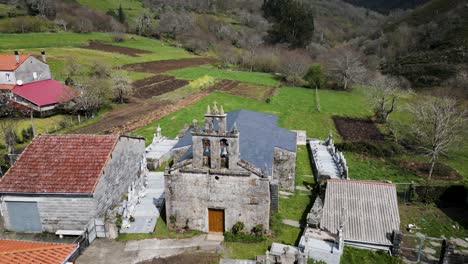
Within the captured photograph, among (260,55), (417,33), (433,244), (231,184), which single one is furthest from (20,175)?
(417,33)

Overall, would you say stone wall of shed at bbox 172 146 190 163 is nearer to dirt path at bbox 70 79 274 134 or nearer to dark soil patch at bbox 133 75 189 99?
dirt path at bbox 70 79 274 134

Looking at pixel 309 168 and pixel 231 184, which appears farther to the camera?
pixel 309 168

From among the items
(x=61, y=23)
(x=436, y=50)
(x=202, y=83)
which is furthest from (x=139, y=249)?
(x=61, y=23)

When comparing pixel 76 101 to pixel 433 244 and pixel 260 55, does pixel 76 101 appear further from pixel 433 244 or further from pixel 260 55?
pixel 260 55

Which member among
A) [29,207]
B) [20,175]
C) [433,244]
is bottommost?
[433,244]

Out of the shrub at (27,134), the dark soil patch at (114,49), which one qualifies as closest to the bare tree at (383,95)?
the shrub at (27,134)

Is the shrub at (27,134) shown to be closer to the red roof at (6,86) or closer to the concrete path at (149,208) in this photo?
the red roof at (6,86)

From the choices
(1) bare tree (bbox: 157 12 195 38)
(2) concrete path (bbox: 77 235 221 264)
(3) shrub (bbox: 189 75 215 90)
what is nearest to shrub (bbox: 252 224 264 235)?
(2) concrete path (bbox: 77 235 221 264)
